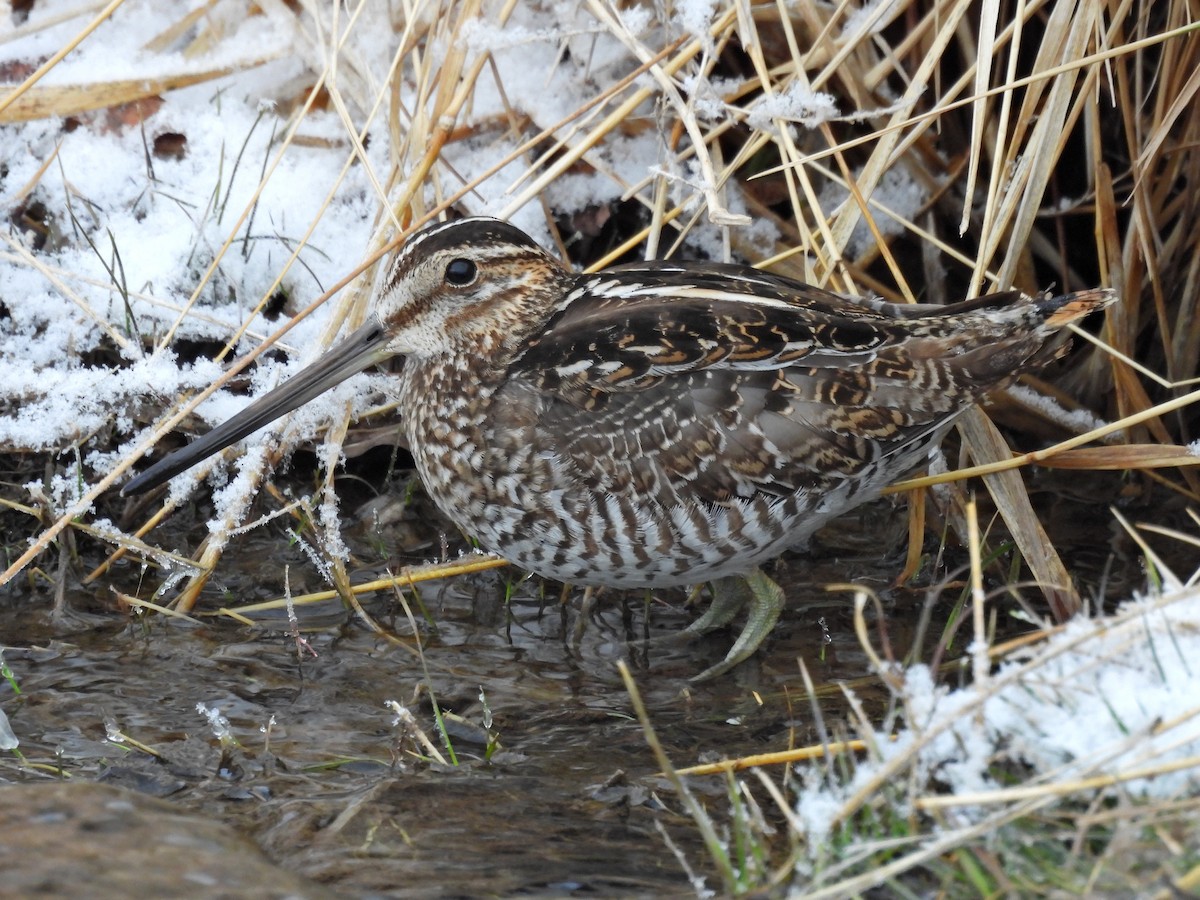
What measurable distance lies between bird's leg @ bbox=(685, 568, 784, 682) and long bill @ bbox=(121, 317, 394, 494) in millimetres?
1030

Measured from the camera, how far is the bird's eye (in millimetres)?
3432

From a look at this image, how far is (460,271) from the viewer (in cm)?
344

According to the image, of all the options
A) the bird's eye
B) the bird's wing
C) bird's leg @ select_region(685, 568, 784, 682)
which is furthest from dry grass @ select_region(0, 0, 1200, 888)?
bird's leg @ select_region(685, 568, 784, 682)

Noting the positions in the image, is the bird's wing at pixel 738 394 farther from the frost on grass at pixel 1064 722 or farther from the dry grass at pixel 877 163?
the frost on grass at pixel 1064 722

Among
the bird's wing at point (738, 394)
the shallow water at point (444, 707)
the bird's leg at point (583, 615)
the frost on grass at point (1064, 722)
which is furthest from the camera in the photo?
the bird's leg at point (583, 615)

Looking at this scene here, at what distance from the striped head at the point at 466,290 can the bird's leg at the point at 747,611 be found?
0.81 m

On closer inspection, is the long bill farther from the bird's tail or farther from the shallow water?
the bird's tail

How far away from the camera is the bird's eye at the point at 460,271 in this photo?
11.3ft

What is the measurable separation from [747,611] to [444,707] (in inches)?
38.9

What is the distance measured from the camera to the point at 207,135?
4.40 m

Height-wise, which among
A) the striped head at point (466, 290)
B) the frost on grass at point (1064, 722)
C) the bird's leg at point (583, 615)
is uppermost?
the striped head at point (466, 290)

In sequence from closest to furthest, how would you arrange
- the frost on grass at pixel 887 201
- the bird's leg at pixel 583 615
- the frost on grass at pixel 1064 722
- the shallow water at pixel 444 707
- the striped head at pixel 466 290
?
the frost on grass at pixel 1064 722
the shallow water at pixel 444 707
the striped head at pixel 466 290
the bird's leg at pixel 583 615
the frost on grass at pixel 887 201

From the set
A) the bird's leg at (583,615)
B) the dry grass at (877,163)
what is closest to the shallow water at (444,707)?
the bird's leg at (583,615)

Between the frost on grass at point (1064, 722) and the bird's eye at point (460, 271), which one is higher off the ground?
the bird's eye at point (460, 271)
